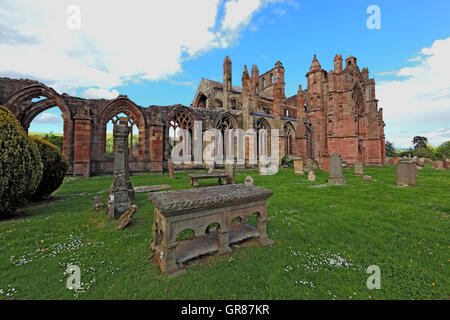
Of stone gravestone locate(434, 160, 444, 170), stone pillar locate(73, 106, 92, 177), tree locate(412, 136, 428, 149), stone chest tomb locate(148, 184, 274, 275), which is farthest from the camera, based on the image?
tree locate(412, 136, 428, 149)

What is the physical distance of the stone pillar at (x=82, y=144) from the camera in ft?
42.6

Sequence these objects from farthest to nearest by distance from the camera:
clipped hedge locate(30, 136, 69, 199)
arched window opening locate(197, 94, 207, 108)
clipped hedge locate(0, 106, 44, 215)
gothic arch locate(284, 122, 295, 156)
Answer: arched window opening locate(197, 94, 207, 108)
gothic arch locate(284, 122, 295, 156)
clipped hedge locate(30, 136, 69, 199)
clipped hedge locate(0, 106, 44, 215)

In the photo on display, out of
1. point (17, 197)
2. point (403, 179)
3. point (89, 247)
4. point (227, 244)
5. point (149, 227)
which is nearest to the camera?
point (227, 244)

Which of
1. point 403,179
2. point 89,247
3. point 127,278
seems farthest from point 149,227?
point 403,179

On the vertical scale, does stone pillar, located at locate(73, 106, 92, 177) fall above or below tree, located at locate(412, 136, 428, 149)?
below

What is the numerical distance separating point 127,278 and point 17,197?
4.72 meters

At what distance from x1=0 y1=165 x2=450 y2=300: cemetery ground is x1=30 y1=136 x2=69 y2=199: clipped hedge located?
1.84 m

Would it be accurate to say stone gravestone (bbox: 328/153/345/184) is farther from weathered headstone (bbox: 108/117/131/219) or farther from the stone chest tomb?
weathered headstone (bbox: 108/117/131/219)

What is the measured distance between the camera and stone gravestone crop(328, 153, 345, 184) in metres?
10.3

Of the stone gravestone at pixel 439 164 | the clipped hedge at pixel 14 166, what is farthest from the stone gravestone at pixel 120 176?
the stone gravestone at pixel 439 164

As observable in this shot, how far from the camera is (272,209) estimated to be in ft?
18.4

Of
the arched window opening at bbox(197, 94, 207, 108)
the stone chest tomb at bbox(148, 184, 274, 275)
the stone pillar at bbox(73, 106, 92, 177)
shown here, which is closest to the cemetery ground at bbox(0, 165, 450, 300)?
the stone chest tomb at bbox(148, 184, 274, 275)

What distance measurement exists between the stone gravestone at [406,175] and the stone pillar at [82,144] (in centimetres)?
2030
